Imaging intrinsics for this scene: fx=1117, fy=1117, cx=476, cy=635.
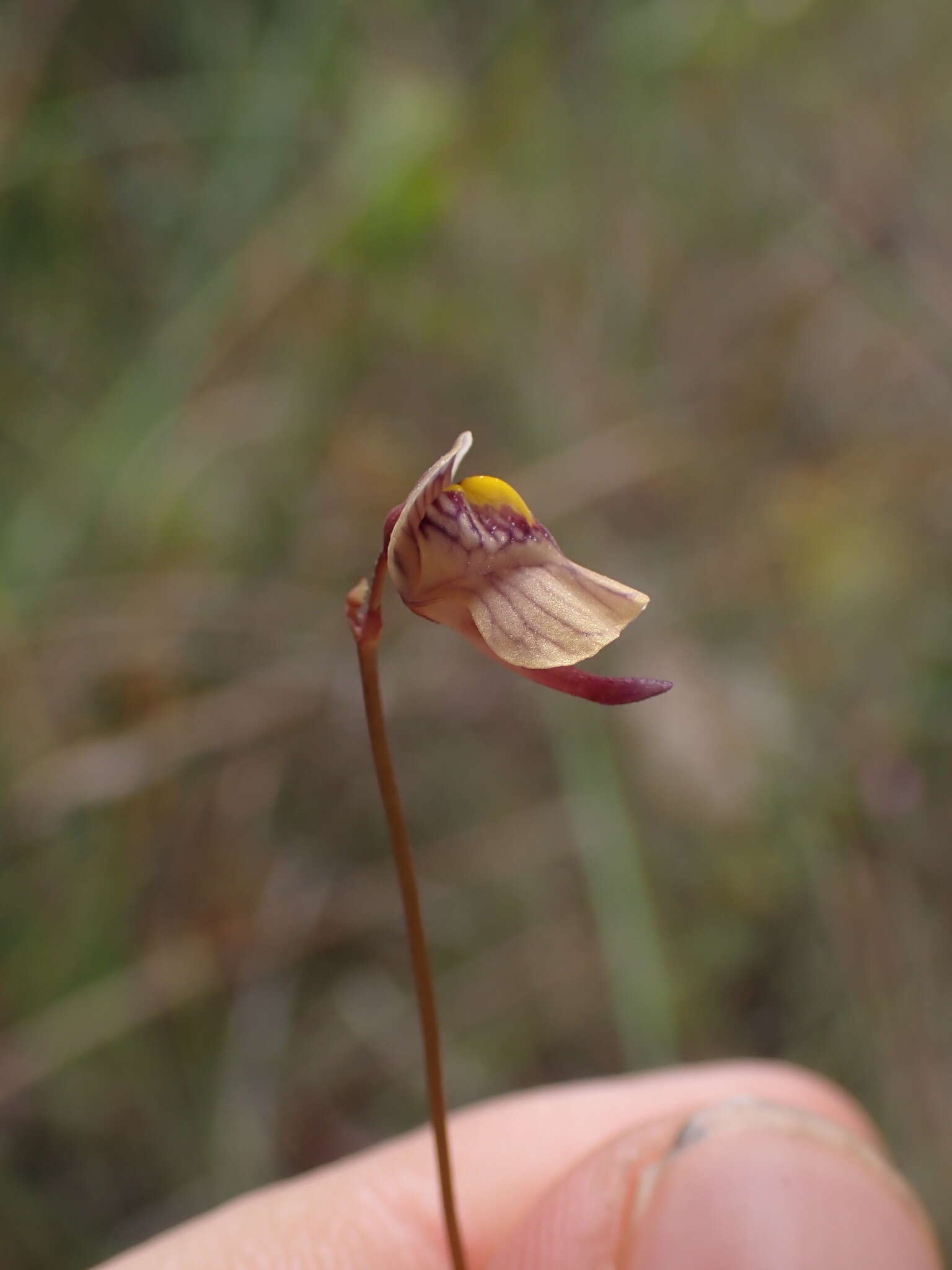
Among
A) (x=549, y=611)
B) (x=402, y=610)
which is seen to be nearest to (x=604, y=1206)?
(x=549, y=611)

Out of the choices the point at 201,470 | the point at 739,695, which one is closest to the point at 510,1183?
the point at 739,695

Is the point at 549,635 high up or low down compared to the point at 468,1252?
up

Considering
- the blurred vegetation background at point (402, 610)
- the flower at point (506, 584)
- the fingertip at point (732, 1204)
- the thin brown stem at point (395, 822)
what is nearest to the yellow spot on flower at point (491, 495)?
the flower at point (506, 584)

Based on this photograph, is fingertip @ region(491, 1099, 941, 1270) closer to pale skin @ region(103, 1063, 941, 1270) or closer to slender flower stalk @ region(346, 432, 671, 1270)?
pale skin @ region(103, 1063, 941, 1270)

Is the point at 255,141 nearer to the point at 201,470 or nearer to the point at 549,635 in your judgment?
the point at 201,470

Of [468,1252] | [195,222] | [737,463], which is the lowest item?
[468,1252]

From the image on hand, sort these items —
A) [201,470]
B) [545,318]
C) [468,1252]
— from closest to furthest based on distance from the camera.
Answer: [468,1252], [201,470], [545,318]

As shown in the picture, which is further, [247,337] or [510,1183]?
[247,337]
